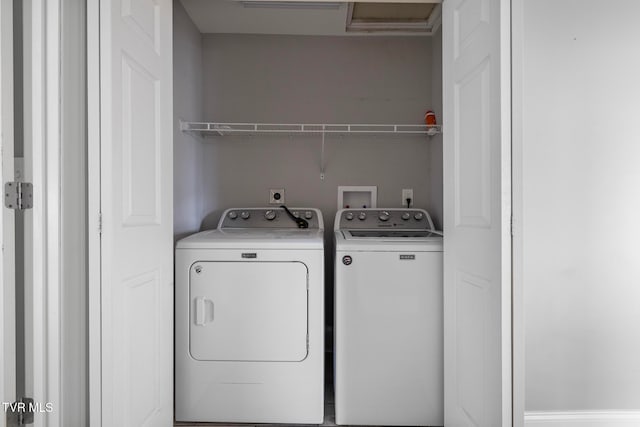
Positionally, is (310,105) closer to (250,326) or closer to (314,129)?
(314,129)

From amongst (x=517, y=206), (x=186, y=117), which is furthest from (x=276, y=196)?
(x=517, y=206)

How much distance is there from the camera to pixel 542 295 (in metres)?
1.59

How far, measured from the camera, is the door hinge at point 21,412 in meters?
1.07

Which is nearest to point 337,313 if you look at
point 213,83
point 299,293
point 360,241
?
point 299,293

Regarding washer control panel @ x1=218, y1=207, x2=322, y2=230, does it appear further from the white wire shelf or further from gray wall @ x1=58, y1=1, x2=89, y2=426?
gray wall @ x1=58, y1=1, x2=89, y2=426

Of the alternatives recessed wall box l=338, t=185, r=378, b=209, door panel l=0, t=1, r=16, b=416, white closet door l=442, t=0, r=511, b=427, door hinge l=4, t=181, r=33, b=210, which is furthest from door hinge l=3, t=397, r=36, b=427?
recessed wall box l=338, t=185, r=378, b=209

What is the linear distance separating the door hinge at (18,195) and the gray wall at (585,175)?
1.83 m

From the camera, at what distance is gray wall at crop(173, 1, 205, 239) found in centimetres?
198

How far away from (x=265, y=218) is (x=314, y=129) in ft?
2.22

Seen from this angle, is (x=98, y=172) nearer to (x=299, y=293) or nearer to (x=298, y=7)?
(x=299, y=293)

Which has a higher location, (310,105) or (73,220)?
(310,105)

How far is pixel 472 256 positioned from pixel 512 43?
698 millimetres

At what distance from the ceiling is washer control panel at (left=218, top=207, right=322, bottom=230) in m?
1.18

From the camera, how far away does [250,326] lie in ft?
5.41
